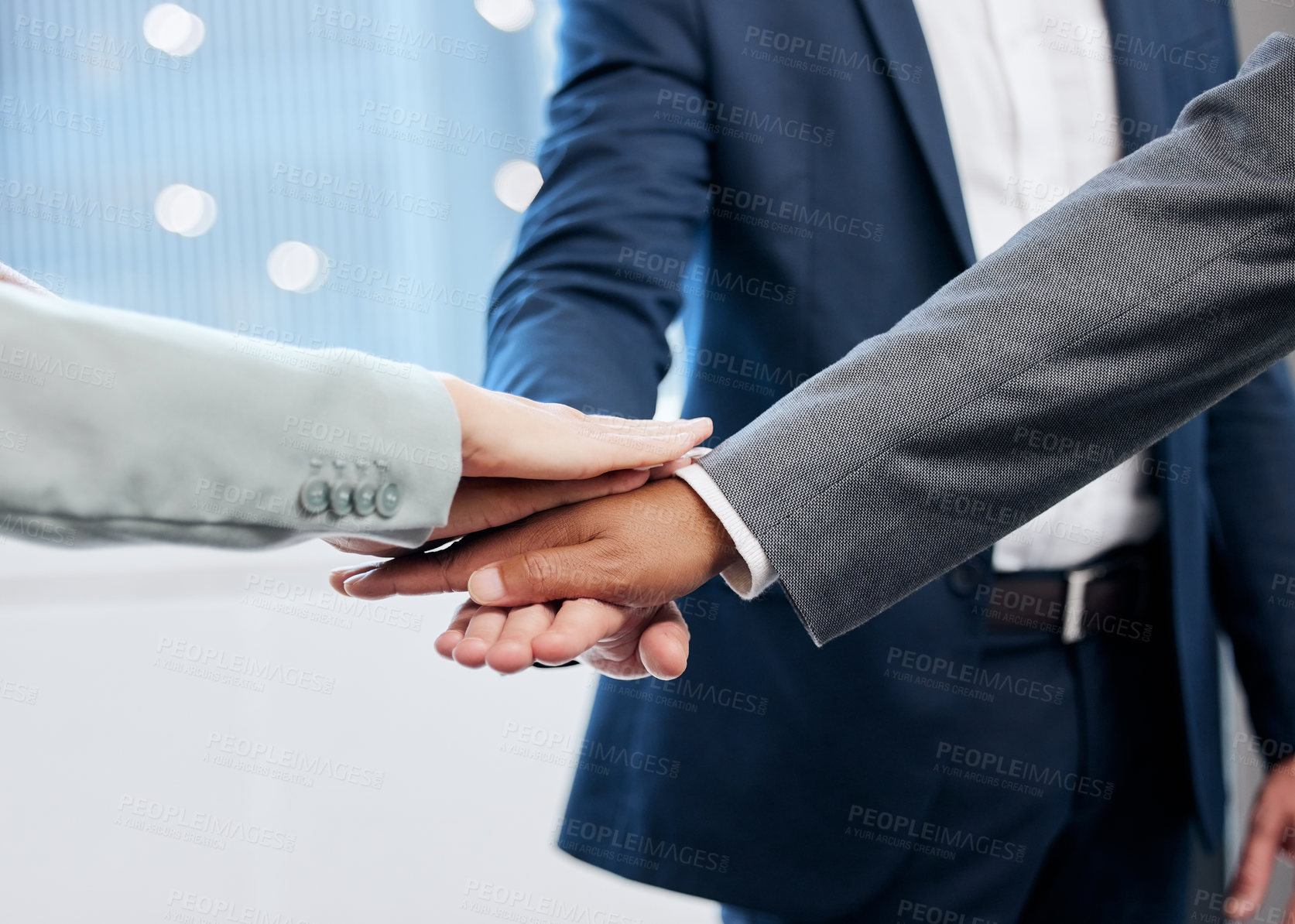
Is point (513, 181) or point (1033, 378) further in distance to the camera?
point (513, 181)

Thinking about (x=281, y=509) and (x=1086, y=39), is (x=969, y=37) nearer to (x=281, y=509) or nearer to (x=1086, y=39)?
(x=1086, y=39)

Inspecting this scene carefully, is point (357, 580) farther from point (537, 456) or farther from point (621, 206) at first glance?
point (621, 206)

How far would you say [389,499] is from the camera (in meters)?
0.69

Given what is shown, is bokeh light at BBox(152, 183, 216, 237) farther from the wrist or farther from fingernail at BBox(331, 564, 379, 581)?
the wrist

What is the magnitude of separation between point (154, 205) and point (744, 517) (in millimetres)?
2116

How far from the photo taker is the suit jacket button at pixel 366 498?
684 mm

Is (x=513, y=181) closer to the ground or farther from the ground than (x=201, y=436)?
farther from the ground

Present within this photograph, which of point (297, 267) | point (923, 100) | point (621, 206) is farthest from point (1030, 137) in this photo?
point (297, 267)

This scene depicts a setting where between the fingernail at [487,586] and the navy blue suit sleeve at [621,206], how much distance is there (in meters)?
0.30

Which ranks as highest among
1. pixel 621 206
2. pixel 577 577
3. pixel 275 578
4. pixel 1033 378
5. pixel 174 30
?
pixel 174 30

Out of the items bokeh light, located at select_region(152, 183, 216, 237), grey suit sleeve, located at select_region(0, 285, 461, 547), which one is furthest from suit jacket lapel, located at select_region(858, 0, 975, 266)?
bokeh light, located at select_region(152, 183, 216, 237)

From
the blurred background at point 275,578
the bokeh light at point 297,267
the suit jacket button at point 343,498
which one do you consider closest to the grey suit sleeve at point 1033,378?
the suit jacket button at point 343,498

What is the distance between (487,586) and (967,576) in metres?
0.53

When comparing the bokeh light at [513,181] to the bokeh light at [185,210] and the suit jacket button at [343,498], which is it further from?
the suit jacket button at [343,498]
